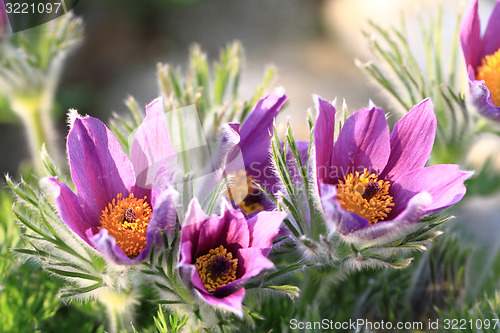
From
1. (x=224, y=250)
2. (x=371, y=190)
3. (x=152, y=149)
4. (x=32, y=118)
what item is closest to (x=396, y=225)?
(x=371, y=190)

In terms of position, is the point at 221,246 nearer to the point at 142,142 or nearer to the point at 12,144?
the point at 142,142

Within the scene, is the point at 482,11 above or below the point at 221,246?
above

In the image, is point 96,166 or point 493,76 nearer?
point 96,166

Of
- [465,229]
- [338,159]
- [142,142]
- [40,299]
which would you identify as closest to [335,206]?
[338,159]

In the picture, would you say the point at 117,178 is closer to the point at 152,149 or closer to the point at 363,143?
the point at 152,149

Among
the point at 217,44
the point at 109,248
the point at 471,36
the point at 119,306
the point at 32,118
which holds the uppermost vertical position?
the point at 217,44

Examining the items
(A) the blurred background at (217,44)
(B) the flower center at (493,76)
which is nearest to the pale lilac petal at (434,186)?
(B) the flower center at (493,76)
